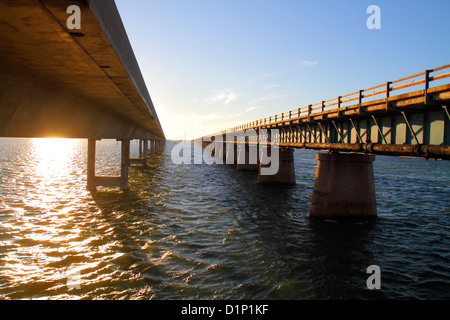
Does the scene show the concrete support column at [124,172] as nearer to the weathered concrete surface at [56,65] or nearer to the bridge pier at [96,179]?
the bridge pier at [96,179]

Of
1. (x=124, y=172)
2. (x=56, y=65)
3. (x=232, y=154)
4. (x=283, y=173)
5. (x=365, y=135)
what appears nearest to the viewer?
(x=56, y=65)

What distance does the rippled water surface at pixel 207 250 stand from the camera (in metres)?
9.38

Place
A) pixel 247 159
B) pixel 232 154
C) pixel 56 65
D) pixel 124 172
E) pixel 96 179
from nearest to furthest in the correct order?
pixel 56 65 < pixel 96 179 < pixel 124 172 < pixel 247 159 < pixel 232 154

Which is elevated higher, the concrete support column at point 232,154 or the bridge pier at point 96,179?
the concrete support column at point 232,154

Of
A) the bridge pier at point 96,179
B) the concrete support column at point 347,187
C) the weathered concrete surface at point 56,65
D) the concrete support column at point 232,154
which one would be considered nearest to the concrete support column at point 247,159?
the concrete support column at point 232,154

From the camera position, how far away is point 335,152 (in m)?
19.6

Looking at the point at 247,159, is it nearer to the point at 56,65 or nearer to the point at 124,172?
the point at 124,172

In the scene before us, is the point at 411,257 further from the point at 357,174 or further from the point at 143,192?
the point at 143,192

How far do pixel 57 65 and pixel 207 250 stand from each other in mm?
8883

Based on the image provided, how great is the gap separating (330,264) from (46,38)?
11895 millimetres

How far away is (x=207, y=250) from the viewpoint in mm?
12461

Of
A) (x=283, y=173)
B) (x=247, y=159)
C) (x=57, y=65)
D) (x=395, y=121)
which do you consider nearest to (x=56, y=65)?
Result: (x=57, y=65)

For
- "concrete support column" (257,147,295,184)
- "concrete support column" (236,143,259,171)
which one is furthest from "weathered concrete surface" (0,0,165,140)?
"concrete support column" (236,143,259,171)
